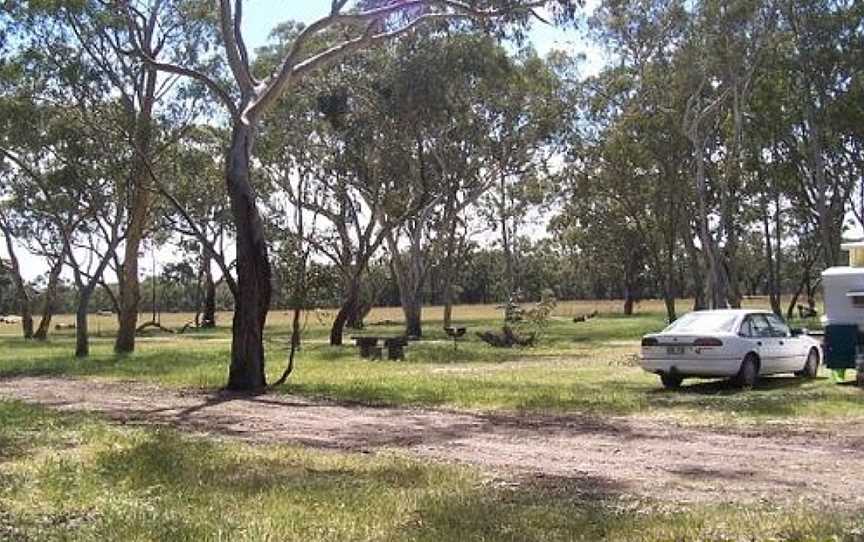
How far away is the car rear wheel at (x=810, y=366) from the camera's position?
66.3ft

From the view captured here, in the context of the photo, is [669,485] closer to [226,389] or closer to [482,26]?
[226,389]

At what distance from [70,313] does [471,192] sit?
9862 centimetres

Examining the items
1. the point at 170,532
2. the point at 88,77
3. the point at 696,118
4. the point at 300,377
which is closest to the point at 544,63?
the point at 696,118

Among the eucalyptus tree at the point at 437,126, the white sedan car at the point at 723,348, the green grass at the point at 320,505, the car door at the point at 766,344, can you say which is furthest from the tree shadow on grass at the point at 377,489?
the eucalyptus tree at the point at 437,126

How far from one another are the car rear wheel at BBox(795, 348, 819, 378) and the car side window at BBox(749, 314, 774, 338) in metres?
1.43

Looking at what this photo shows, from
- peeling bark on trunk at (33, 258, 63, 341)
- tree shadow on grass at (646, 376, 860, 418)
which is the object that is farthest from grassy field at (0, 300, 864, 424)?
peeling bark on trunk at (33, 258, 63, 341)

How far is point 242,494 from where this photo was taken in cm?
848

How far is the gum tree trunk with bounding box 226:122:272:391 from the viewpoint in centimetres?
1931

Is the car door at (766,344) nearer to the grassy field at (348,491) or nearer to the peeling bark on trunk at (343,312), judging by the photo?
the grassy field at (348,491)

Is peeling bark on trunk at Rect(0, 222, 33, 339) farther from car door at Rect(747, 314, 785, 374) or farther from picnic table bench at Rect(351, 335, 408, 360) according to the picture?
car door at Rect(747, 314, 785, 374)

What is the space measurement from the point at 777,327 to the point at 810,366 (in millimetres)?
1369

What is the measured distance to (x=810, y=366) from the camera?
20.3 m

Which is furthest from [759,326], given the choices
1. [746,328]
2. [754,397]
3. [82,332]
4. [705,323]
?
[82,332]

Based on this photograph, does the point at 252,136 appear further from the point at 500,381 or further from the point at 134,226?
the point at 134,226
